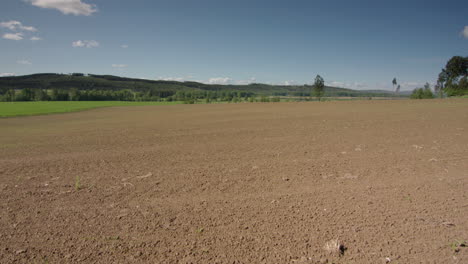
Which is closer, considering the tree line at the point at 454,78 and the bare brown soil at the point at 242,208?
the bare brown soil at the point at 242,208

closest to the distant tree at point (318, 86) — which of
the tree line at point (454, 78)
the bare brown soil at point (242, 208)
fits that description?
the tree line at point (454, 78)

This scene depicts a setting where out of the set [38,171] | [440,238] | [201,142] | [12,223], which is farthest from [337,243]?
[201,142]

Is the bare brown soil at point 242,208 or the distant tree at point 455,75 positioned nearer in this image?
the bare brown soil at point 242,208

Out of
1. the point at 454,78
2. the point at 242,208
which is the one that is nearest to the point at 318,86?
the point at 454,78

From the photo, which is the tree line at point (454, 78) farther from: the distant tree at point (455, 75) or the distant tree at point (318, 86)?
the distant tree at point (318, 86)

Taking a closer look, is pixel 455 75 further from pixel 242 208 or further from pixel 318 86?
pixel 242 208

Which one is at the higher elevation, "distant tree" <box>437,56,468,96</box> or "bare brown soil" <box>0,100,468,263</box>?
"distant tree" <box>437,56,468,96</box>

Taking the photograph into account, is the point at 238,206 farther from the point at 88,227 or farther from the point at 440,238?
the point at 440,238

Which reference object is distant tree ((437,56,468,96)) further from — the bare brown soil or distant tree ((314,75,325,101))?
the bare brown soil

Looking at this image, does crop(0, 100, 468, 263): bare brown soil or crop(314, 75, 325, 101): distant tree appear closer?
crop(0, 100, 468, 263): bare brown soil

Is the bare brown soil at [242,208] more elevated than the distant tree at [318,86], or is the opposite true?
the distant tree at [318,86]

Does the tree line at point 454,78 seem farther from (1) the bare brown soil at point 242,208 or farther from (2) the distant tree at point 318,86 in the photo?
(1) the bare brown soil at point 242,208

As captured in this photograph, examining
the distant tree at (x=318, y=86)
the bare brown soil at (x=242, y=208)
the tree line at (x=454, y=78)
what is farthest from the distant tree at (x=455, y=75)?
the bare brown soil at (x=242, y=208)

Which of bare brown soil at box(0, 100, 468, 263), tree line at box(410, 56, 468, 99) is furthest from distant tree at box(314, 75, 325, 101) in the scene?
bare brown soil at box(0, 100, 468, 263)
